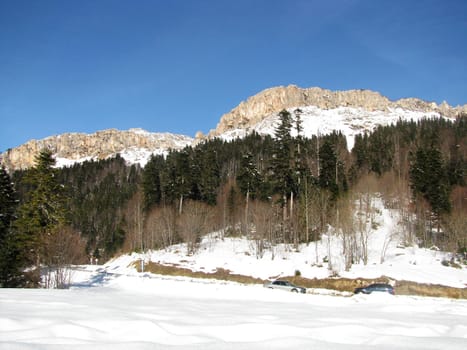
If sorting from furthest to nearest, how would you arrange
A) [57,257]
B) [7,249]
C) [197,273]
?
[197,273] → [57,257] → [7,249]

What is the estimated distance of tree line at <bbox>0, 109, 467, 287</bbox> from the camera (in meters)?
29.3

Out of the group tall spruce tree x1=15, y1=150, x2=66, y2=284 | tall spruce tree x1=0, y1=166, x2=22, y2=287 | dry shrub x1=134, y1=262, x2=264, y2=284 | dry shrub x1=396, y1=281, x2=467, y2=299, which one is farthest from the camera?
dry shrub x1=134, y1=262, x2=264, y2=284

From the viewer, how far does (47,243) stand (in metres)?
26.4

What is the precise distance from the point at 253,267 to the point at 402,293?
1506 cm

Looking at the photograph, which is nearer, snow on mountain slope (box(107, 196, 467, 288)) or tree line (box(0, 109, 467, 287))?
tree line (box(0, 109, 467, 287))

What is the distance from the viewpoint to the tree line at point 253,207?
2927cm

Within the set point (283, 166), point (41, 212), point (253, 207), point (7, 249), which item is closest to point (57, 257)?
point (7, 249)

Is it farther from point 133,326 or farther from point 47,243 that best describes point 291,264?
point 133,326

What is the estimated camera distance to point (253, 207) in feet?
168

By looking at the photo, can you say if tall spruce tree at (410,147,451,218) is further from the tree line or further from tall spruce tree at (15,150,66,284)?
tall spruce tree at (15,150,66,284)

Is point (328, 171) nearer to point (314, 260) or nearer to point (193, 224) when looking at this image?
point (314, 260)

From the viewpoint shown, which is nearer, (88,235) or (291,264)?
(291,264)

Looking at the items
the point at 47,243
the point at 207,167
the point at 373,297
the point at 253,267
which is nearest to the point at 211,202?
the point at 207,167

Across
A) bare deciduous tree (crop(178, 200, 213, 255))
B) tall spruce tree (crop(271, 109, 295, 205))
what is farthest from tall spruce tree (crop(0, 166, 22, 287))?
tall spruce tree (crop(271, 109, 295, 205))
